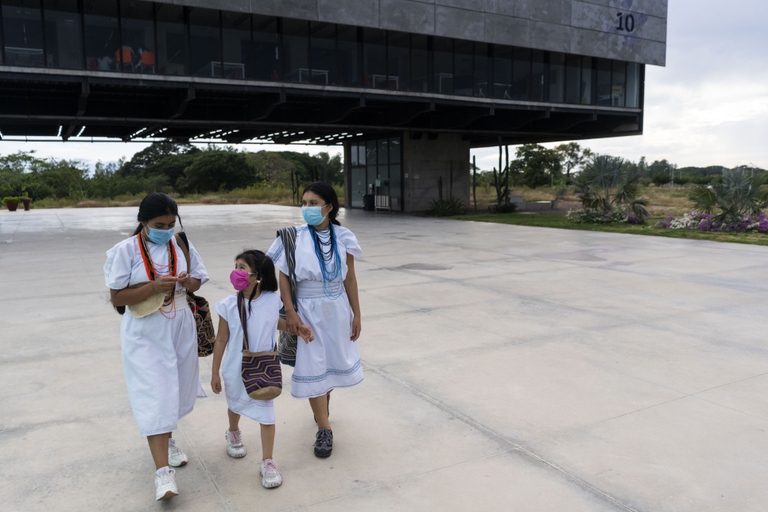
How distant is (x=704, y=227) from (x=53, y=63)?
19.0 metres

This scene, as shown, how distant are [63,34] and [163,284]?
17697 millimetres

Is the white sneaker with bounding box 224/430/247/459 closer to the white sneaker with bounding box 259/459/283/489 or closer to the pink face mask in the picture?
the white sneaker with bounding box 259/459/283/489

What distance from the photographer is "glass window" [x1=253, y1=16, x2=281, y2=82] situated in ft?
65.8

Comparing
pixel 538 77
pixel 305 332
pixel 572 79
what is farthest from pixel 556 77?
pixel 305 332

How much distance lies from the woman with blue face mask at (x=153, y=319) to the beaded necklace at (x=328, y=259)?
30.4 inches

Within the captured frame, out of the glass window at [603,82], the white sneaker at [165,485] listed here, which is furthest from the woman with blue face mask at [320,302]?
the glass window at [603,82]

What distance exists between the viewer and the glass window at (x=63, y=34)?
17312 mm

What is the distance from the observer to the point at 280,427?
13.4 ft

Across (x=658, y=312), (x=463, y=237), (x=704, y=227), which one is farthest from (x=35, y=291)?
(x=704, y=227)

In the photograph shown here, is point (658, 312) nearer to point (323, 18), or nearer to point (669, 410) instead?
point (669, 410)

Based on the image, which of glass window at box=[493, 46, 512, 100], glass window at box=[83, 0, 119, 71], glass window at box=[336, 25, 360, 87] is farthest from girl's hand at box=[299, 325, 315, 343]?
glass window at box=[493, 46, 512, 100]

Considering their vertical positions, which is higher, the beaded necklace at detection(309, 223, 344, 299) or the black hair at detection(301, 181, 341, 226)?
the black hair at detection(301, 181, 341, 226)

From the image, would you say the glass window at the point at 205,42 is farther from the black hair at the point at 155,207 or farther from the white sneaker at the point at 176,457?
the white sneaker at the point at 176,457

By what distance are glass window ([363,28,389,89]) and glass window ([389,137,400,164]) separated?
23.1 feet
